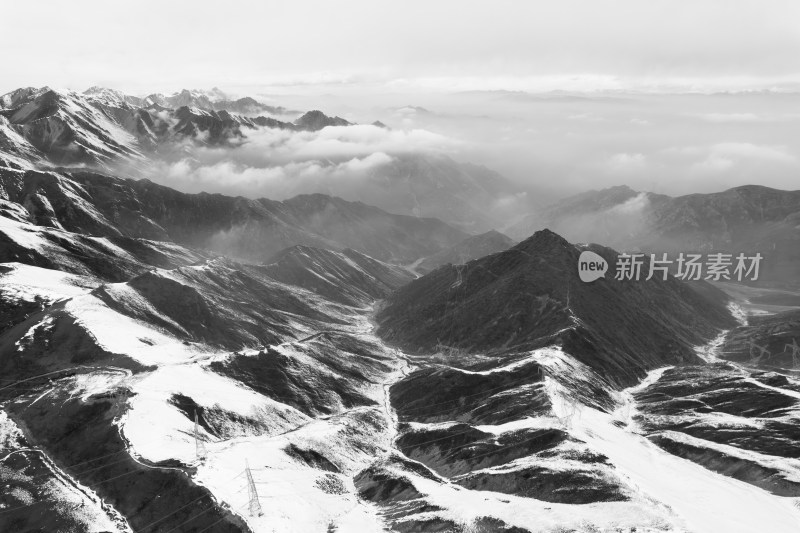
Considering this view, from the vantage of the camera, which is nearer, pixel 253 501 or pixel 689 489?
pixel 253 501

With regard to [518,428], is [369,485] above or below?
below

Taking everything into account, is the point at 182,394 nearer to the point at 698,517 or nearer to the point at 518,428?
the point at 518,428

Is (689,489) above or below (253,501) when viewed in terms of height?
below

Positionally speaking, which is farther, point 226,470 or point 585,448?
point 585,448

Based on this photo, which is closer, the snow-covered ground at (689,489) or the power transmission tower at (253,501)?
the power transmission tower at (253,501)

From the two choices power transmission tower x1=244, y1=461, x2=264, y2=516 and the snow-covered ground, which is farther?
the snow-covered ground

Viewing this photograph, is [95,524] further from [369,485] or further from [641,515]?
[641,515]

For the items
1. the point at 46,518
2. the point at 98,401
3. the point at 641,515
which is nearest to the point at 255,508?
the point at 46,518

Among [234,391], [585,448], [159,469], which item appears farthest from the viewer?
[234,391]

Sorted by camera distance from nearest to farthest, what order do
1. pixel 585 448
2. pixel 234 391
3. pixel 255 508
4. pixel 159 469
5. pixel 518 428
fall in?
1. pixel 255 508
2. pixel 159 469
3. pixel 585 448
4. pixel 518 428
5. pixel 234 391
